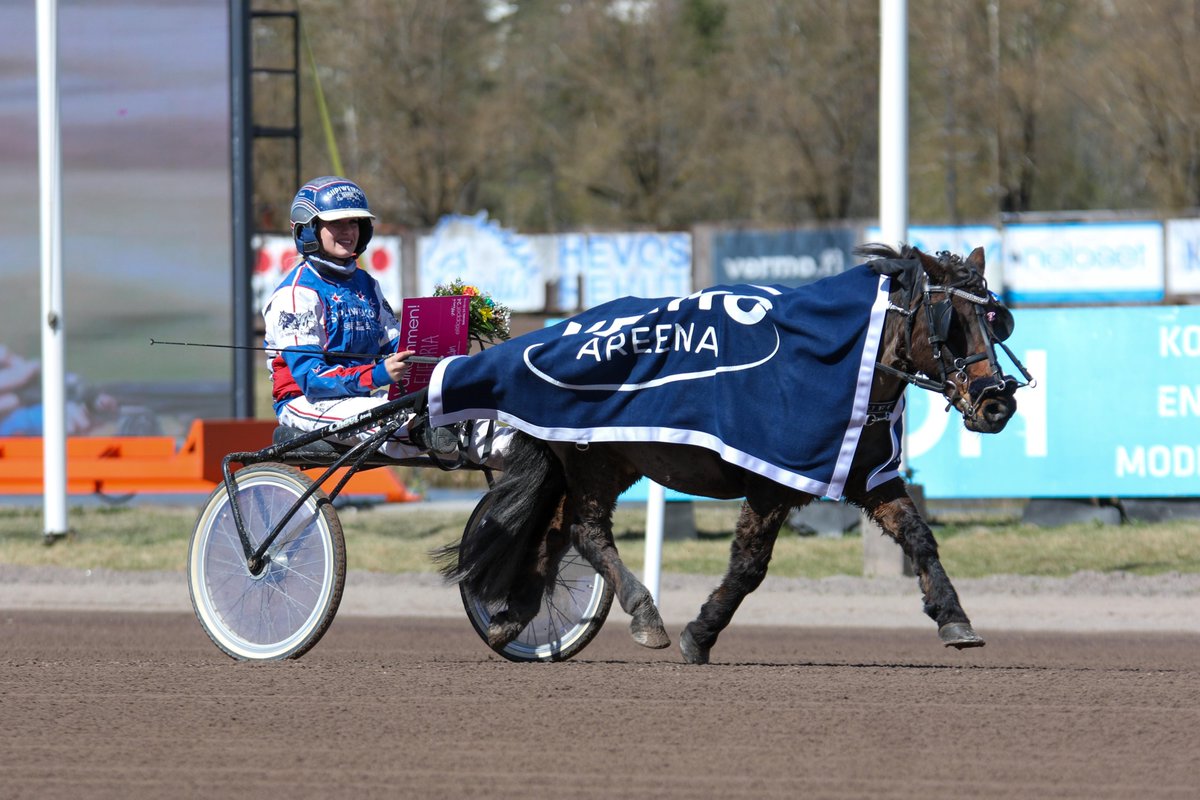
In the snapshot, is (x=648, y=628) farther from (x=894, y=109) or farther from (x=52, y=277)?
(x=52, y=277)

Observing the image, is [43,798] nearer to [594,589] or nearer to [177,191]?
[594,589]

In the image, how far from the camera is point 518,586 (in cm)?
701

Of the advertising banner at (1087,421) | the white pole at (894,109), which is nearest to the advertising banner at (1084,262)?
the advertising banner at (1087,421)

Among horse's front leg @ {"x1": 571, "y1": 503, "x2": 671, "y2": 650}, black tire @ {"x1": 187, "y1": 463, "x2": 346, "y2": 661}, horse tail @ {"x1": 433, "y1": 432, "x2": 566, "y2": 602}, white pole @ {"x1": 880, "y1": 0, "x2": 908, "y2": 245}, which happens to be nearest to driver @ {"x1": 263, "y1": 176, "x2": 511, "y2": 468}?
horse tail @ {"x1": 433, "y1": 432, "x2": 566, "y2": 602}

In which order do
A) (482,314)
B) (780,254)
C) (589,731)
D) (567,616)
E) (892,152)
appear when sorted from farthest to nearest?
(780,254)
(892,152)
(567,616)
(482,314)
(589,731)

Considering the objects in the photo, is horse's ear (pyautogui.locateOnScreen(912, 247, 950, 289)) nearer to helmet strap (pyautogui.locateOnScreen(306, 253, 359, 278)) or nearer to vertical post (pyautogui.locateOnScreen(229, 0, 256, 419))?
helmet strap (pyautogui.locateOnScreen(306, 253, 359, 278))

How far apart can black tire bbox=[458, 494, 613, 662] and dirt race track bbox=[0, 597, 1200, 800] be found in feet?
1.68

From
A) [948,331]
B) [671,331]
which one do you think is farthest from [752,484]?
[948,331]

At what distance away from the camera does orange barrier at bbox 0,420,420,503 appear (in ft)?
44.7

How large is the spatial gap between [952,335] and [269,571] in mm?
2914

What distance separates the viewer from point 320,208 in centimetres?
699

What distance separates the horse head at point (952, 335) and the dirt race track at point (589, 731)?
40.2 inches

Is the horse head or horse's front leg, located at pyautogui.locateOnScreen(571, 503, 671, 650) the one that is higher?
the horse head

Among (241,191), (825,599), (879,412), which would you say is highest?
(241,191)
